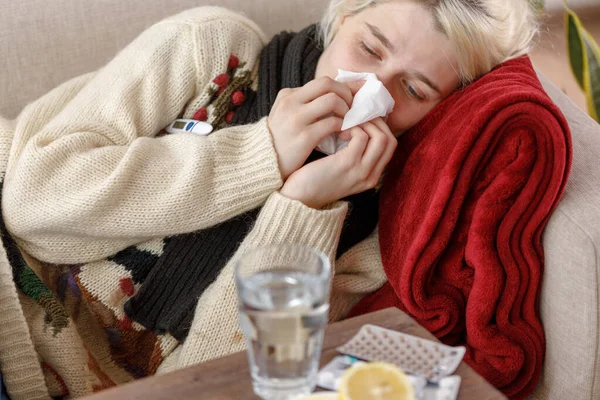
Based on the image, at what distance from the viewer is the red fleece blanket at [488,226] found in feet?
3.35

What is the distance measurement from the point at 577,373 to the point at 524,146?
32cm

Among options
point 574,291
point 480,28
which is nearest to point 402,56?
point 480,28

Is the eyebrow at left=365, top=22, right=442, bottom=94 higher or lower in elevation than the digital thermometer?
higher

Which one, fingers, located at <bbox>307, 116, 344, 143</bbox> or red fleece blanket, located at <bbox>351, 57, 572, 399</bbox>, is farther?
fingers, located at <bbox>307, 116, 344, 143</bbox>

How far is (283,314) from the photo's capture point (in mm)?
633

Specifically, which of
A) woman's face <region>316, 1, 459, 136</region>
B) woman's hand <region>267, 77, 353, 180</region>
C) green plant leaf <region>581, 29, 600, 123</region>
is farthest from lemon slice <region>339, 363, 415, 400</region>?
green plant leaf <region>581, 29, 600, 123</region>

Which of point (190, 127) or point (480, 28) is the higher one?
point (480, 28)

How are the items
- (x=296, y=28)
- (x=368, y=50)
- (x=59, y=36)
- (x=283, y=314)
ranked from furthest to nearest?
1. (x=296, y=28)
2. (x=59, y=36)
3. (x=368, y=50)
4. (x=283, y=314)

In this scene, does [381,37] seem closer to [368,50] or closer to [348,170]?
[368,50]

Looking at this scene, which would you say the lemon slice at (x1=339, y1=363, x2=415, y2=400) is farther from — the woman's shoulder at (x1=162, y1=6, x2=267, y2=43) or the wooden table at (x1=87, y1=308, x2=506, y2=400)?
the woman's shoulder at (x1=162, y1=6, x2=267, y2=43)

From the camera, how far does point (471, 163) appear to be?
1.04 m

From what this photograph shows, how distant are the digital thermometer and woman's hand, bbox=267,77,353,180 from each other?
0.13m

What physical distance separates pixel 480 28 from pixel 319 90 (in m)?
0.28

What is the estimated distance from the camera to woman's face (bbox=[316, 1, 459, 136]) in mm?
1197
